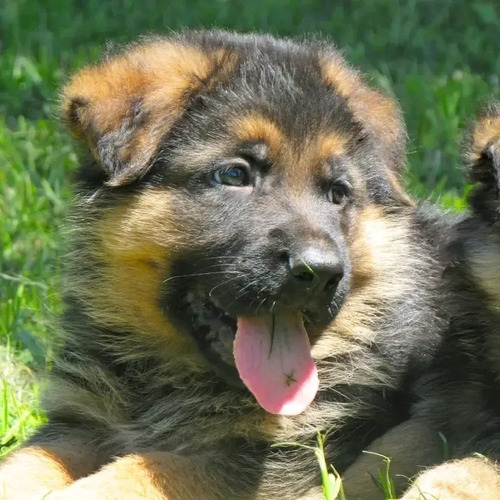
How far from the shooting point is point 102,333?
4.79m

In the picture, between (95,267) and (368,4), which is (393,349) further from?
(368,4)

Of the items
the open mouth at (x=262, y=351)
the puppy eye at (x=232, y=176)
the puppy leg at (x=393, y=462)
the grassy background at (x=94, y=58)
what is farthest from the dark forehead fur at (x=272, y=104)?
the puppy leg at (x=393, y=462)

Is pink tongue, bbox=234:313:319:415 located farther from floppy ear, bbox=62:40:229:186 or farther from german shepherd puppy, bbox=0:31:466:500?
floppy ear, bbox=62:40:229:186

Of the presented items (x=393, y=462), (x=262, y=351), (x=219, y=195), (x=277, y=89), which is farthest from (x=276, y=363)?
(x=277, y=89)

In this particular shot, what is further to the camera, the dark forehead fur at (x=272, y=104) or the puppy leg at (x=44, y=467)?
the dark forehead fur at (x=272, y=104)

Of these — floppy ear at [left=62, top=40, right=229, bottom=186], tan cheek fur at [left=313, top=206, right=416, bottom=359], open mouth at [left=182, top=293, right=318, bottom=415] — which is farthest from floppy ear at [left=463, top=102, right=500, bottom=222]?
floppy ear at [left=62, top=40, right=229, bottom=186]

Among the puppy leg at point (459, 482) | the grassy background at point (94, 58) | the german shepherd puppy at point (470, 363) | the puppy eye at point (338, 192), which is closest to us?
the puppy leg at point (459, 482)

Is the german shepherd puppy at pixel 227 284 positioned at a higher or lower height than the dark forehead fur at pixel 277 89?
lower

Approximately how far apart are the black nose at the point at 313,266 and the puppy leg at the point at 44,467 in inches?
48.0

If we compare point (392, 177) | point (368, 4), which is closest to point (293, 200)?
point (392, 177)

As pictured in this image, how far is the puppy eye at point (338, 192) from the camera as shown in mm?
4605

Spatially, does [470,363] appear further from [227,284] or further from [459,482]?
[227,284]

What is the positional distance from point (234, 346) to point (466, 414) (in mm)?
944

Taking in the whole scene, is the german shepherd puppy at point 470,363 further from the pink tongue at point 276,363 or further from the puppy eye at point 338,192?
the puppy eye at point 338,192
